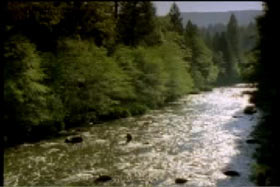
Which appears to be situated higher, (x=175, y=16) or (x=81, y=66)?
(x=175, y=16)

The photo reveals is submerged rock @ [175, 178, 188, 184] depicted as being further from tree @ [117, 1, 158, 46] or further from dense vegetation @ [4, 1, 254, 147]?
tree @ [117, 1, 158, 46]

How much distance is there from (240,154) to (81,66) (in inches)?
538

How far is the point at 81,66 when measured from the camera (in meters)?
26.9

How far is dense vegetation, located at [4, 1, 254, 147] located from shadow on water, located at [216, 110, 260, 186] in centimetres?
406

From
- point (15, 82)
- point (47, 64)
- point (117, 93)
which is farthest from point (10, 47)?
point (117, 93)

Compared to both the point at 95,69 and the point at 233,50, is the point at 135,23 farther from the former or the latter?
the point at 233,50

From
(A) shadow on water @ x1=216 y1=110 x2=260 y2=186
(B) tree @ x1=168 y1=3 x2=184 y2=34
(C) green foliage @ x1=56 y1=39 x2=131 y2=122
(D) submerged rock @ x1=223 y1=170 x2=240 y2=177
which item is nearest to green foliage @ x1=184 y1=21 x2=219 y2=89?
(B) tree @ x1=168 y1=3 x2=184 y2=34

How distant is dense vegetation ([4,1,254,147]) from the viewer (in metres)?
20.7

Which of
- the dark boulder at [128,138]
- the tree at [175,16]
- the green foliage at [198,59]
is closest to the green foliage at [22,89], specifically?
the dark boulder at [128,138]

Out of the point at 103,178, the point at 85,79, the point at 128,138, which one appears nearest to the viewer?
the point at 103,178

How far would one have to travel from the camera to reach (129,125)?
27.3 m

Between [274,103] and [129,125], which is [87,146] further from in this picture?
[274,103]

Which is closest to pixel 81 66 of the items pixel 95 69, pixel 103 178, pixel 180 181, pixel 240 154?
pixel 95 69

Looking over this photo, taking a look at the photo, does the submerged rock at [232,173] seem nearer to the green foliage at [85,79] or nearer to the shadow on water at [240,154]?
the shadow on water at [240,154]
